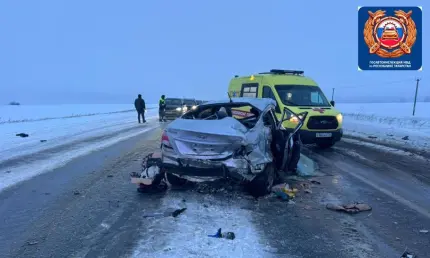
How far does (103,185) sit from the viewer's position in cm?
663

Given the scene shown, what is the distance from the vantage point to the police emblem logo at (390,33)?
664 inches

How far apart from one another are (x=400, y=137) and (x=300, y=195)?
11394mm

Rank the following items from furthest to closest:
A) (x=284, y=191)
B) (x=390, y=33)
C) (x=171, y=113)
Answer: (x=171, y=113) < (x=390, y=33) < (x=284, y=191)

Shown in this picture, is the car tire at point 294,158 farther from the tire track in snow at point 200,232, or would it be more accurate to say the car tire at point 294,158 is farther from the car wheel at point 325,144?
the car wheel at point 325,144

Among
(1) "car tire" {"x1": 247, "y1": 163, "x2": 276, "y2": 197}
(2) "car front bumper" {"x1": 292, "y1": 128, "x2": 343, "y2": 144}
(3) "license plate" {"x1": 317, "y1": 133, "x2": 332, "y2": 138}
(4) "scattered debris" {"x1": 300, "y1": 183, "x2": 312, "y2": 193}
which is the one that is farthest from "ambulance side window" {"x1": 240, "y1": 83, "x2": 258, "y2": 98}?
(1) "car tire" {"x1": 247, "y1": 163, "x2": 276, "y2": 197}

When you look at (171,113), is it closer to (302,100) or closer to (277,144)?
(302,100)

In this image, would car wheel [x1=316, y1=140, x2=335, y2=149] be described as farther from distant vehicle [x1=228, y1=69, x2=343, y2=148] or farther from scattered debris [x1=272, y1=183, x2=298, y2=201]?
scattered debris [x1=272, y1=183, x2=298, y2=201]

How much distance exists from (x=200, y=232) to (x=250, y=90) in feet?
31.1

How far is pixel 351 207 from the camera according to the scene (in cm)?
542

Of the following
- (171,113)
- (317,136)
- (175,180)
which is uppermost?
(171,113)

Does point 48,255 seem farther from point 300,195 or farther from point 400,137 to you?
point 400,137

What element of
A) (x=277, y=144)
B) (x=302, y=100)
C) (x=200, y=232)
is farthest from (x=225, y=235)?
(x=302, y=100)

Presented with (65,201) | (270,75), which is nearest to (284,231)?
(65,201)

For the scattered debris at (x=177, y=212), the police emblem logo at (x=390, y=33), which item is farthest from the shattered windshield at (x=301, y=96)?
the scattered debris at (x=177, y=212)
